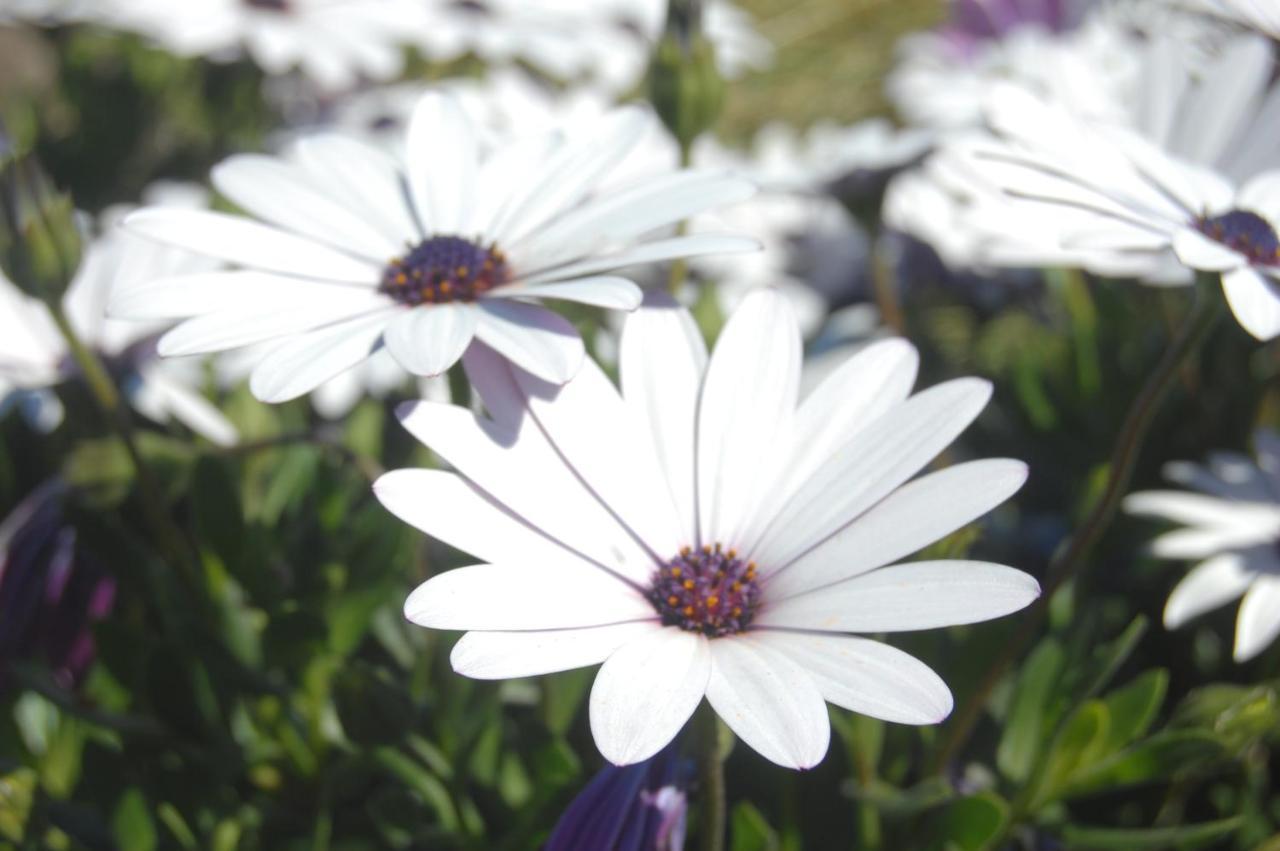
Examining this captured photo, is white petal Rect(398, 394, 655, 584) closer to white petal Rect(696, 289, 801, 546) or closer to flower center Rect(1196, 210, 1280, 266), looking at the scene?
white petal Rect(696, 289, 801, 546)

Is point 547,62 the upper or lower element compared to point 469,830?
upper

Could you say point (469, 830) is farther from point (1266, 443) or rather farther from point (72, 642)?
point (1266, 443)

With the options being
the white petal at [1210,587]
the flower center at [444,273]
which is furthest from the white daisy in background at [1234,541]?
the flower center at [444,273]

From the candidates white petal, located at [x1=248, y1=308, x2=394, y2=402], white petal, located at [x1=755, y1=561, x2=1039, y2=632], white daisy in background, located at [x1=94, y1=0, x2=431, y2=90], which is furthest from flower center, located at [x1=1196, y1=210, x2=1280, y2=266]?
white daisy in background, located at [x1=94, y1=0, x2=431, y2=90]

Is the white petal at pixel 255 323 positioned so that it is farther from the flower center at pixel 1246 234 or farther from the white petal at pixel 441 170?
the flower center at pixel 1246 234

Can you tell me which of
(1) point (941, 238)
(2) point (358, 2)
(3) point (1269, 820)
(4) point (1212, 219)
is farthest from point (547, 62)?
(3) point (1269, 820)
